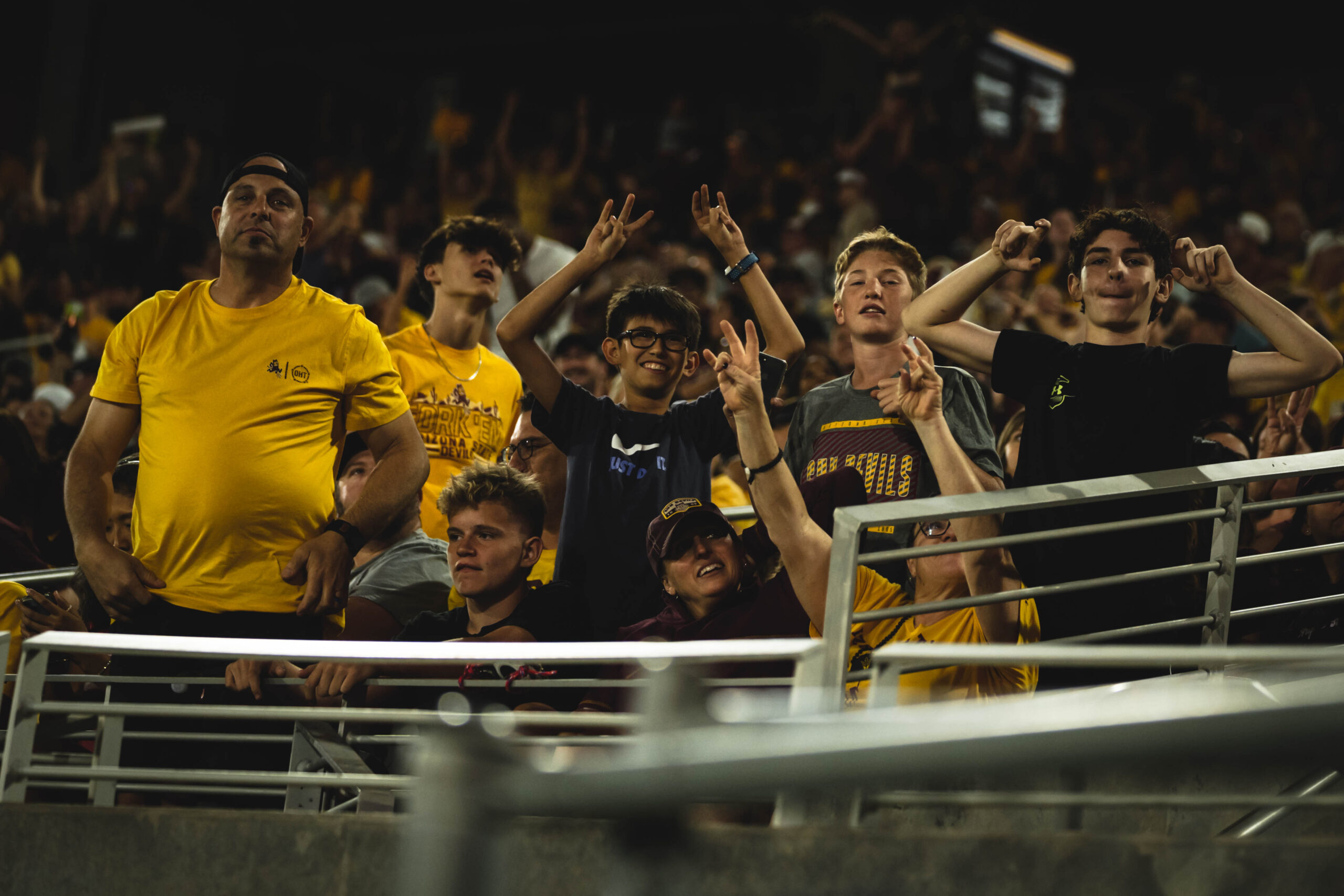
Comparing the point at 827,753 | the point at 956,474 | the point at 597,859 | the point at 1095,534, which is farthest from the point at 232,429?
the point at 827,753

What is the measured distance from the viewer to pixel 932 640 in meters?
3.73

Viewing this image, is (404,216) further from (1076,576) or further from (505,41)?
(1076,576)

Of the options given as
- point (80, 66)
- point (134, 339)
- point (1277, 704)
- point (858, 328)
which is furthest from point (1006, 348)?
point (80, 66)

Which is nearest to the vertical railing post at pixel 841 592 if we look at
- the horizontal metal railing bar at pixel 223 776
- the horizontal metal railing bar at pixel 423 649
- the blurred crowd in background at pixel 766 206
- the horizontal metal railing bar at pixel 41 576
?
the horizontal metal railing bar at pixel 423 649

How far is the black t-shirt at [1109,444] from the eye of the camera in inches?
147

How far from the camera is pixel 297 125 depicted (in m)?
18.4

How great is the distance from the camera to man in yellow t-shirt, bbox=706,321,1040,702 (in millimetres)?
3557

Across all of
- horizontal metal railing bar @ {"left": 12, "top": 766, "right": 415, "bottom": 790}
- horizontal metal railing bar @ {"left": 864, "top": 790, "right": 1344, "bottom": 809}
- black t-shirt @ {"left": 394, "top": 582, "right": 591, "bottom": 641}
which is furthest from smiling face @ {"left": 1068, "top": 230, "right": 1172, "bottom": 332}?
horizontal metal railing bar @ {"left": 12, "top": 766, "right": 415, "bottom": 790}

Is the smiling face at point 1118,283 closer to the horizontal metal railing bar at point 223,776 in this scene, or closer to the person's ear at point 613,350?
the person's ear at point 613,350

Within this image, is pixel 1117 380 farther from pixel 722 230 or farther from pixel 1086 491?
pixel 722 230

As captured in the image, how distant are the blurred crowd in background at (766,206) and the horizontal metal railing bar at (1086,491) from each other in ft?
4.34

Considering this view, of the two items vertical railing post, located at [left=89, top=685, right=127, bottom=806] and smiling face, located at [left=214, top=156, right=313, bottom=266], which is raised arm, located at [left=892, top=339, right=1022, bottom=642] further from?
vertical railing post, located at [left=89, top=685, right=127, bottom=806]

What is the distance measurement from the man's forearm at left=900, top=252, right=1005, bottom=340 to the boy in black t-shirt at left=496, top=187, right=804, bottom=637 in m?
0.56

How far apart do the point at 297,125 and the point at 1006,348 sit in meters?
16.3
